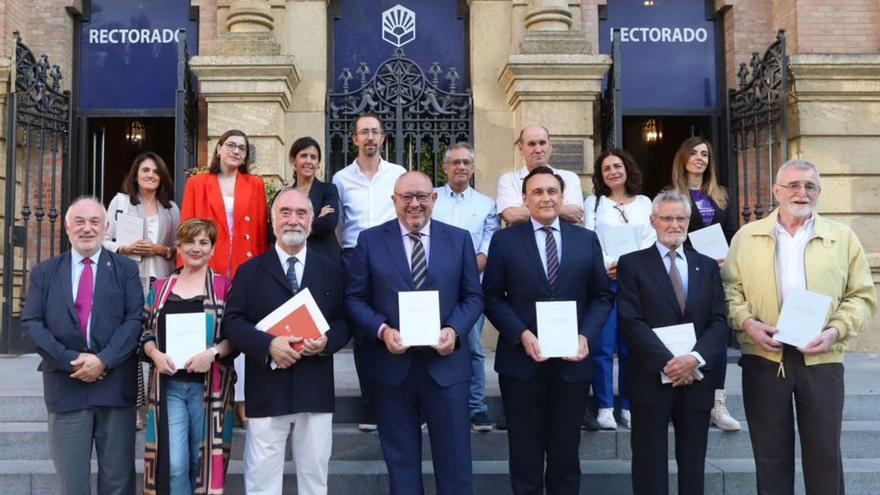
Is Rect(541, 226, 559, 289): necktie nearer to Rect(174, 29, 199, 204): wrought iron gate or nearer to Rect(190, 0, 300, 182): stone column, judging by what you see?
Rect(190, 0, 300, 182): stone column

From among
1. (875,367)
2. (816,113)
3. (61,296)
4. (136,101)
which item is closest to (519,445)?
(61,296)

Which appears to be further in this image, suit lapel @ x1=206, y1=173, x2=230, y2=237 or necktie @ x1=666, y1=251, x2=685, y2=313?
suit lapel @ x1=206, y1=173, x2=230, y2=237

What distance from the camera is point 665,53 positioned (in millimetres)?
11625

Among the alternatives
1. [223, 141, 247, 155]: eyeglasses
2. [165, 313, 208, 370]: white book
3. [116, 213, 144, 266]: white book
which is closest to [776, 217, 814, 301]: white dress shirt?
[165, 313, 208, 370]: white book

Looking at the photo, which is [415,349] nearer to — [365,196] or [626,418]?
[365,196]

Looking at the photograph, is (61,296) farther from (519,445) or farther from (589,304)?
(589,304)

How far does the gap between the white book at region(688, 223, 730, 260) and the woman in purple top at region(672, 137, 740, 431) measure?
1.21 ft

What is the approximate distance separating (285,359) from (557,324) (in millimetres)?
1653

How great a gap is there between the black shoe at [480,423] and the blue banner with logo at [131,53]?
768cm

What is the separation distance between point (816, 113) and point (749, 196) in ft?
4.71

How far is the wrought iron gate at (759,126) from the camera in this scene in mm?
9781

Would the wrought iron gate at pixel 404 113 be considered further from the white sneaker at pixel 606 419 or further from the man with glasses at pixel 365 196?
the white sneaker at pixel 606 419

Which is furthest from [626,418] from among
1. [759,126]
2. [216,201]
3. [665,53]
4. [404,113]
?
[665,53]

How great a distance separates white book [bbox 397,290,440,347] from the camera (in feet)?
14.4
